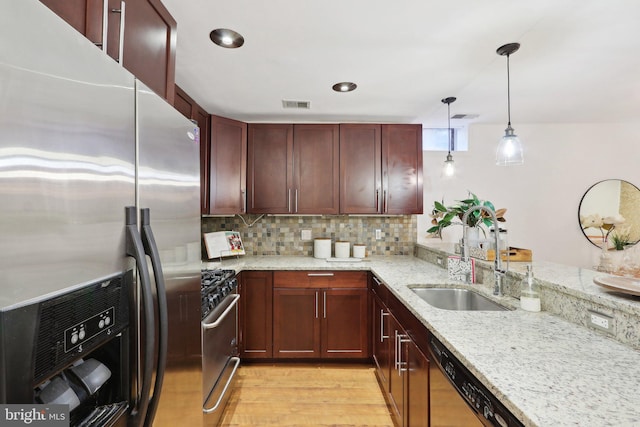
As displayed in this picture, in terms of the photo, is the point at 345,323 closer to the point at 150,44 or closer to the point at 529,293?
the point at 529,293

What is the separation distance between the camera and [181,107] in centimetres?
238

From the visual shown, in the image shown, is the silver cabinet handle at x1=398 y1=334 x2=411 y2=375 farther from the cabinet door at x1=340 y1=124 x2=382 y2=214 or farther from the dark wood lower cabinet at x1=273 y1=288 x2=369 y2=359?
the cabinet door at x1=340 y1=124 x2=382 y2=214

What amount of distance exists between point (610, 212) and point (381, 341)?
322cm

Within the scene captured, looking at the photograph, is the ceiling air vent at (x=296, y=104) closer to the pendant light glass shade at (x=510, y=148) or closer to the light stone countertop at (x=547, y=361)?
the pendant light glass shade at (x=510, y=148)

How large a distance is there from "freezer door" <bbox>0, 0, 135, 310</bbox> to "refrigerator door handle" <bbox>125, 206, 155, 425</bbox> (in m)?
0.02

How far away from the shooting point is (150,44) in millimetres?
1216

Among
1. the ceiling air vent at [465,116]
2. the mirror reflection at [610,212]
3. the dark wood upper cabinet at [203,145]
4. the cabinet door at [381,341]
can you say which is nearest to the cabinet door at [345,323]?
the cabinet door at [381,341]

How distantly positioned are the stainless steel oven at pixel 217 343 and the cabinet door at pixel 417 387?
1.10m

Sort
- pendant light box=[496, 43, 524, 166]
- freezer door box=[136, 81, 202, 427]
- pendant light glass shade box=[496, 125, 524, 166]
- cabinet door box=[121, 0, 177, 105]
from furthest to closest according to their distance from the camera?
pendant light glass shade box=[496, 125, 524, 166] < pendant light box=[496, 43, 524, 166] < cabinet door box=[121, 0, 177, 105] < freezer door box=[136, 81, 202, 427]

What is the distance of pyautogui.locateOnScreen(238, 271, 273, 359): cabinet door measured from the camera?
2.83 m

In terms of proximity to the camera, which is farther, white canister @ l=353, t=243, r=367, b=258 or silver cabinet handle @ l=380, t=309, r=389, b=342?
white canister @ l=353, t=243, r=367, b=258

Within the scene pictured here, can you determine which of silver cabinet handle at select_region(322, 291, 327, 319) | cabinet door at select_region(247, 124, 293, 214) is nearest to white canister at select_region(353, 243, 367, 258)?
silver cabinet handle at select_region(322, 291, 327, 319)

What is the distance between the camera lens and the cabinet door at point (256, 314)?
283 cm

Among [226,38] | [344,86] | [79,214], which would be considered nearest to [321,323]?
[344,86]
